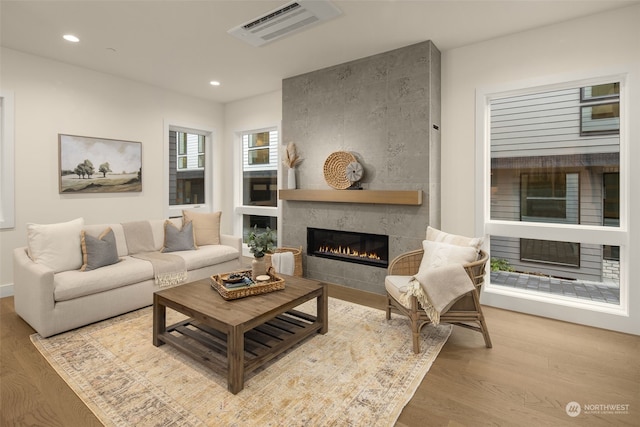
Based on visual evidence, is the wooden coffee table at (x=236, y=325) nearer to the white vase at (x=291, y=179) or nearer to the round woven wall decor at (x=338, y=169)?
the round woven wall decor at (x=338, y=169)

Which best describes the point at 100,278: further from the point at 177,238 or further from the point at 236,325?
the point at 236,325

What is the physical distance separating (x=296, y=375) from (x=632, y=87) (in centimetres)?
354

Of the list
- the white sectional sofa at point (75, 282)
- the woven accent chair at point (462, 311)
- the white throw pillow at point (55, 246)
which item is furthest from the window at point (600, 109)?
the white throw pillow at point (55, 246)

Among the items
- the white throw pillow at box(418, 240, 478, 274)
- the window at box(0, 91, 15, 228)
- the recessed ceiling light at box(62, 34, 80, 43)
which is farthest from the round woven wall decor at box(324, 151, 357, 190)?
the window at box(0, 91, 15, 228)

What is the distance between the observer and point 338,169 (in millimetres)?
4035

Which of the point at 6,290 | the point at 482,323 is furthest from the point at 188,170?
the point at 482,323

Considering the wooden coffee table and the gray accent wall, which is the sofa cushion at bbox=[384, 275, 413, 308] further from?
the gray accent wall

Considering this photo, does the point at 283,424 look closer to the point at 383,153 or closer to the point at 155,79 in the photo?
the point at 383,153

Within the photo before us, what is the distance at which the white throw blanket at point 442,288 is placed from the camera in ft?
7.86

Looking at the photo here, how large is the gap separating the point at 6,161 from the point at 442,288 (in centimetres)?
465

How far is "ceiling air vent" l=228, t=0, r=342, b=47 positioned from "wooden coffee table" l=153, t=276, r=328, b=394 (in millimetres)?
2326

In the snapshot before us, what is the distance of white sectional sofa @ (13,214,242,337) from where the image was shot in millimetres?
2650

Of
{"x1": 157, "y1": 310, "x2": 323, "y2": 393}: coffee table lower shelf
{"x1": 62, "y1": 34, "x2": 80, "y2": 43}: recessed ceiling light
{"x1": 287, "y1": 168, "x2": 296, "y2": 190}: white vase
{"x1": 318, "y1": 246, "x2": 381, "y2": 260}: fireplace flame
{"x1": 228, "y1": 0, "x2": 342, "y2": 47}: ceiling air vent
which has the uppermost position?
{"x1": 62, "y1": 34, "x2": 80, "y2": 43}: recessed ceiling light

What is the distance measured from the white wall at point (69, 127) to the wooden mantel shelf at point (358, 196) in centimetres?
220
